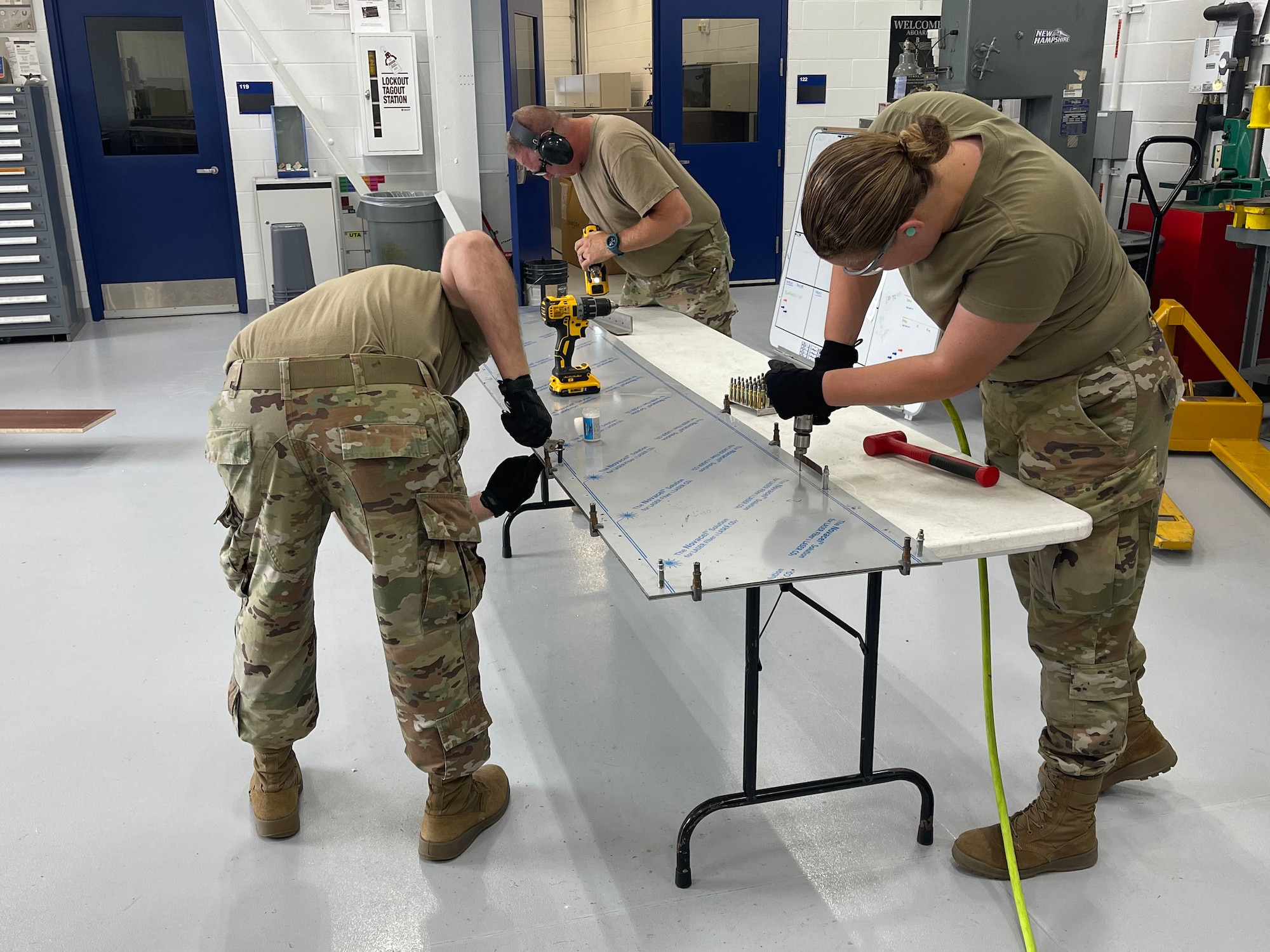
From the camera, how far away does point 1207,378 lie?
502 centimetres

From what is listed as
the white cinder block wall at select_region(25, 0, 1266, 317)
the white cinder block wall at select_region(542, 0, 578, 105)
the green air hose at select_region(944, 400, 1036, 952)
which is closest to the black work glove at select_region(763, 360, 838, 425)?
the green air hose at select_region(944, 400, 1036, 952)

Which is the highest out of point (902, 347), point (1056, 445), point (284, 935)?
point (1056, 445)

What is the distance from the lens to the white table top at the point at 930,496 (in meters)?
1.77

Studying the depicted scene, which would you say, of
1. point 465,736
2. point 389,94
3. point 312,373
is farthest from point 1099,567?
point 389,94

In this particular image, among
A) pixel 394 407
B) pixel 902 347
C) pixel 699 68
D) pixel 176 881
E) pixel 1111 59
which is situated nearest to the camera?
pixel 394 407

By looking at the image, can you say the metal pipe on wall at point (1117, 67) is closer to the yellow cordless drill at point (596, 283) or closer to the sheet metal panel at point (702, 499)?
the yellow cordless drill at point (596, 283)

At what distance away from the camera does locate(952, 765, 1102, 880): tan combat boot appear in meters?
2.06

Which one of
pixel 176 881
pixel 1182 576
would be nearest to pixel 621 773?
pixel 176 881

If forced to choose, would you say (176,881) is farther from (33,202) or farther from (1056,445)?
(33,202)

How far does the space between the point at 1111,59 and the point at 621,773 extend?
565 centimetres

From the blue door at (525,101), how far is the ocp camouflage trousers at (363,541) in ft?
17.3

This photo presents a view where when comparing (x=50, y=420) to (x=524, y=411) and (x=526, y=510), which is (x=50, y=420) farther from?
(x=524, y=411)

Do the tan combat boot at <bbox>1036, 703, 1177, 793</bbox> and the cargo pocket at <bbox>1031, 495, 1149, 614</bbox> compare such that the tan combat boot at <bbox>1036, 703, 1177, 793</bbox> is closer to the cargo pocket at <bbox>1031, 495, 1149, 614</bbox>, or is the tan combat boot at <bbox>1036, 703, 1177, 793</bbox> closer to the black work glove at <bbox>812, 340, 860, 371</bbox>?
the cargo pocket at <bbox>1031, 495, 1149, 614</bbox>

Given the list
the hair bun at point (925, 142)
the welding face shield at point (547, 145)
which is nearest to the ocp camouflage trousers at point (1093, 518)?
the hair bun at point (925, 142)
